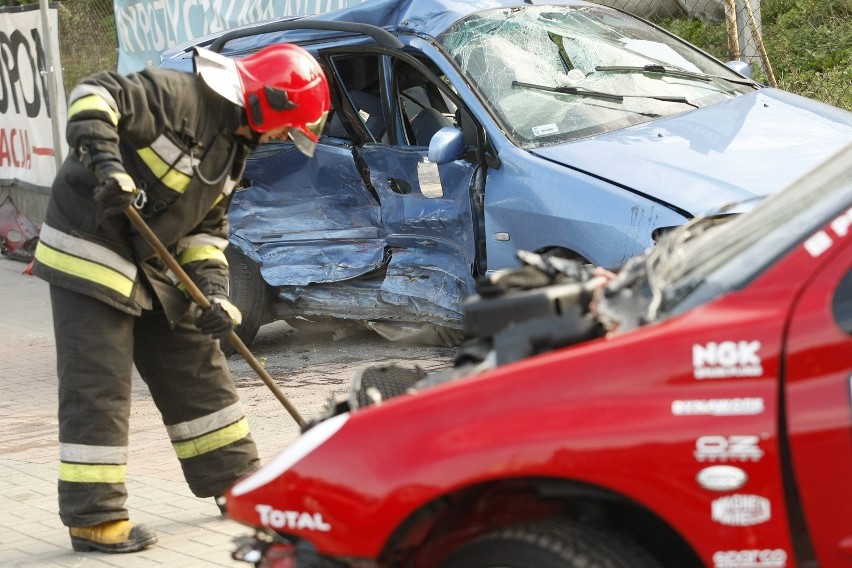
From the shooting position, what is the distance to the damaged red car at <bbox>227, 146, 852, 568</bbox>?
8.29 ft

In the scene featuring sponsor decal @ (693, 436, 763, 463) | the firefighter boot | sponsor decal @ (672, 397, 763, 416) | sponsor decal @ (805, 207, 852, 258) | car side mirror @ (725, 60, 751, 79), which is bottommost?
the firefighter boot

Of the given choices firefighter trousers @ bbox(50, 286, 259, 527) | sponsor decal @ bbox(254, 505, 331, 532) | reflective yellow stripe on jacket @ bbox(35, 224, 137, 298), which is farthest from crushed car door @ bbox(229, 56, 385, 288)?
sponsor decal @ bbox(254, 505, 331, 532)

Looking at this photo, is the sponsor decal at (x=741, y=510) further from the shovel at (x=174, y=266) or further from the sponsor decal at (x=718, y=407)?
the shovel at (x=174, y=266)

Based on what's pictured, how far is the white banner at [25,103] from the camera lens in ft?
40.5

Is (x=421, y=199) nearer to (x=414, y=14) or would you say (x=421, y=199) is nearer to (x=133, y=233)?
(x=414, y=14)

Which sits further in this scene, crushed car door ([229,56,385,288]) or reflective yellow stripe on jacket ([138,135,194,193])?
crushed car door ([229,56,385,288])

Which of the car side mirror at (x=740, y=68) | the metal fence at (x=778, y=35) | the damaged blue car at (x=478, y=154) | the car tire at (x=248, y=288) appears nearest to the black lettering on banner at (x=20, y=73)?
the damaged blue car at (x=478, y=154)

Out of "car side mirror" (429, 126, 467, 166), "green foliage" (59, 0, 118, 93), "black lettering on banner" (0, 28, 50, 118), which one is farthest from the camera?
"green foliage" (59, 0, 118, 93)

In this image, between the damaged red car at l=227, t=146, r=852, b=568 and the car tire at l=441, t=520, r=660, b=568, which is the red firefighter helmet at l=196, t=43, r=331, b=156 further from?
the car tire at l=441, t=520, r=660, b=568

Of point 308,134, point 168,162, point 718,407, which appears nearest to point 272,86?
point 308,134

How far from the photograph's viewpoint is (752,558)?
8.40 feet

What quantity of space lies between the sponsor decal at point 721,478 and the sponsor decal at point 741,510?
0.02 metres

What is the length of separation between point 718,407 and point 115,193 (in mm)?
2270

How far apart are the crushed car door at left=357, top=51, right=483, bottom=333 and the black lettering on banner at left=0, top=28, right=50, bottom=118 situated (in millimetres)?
6232
